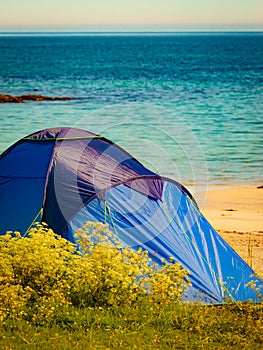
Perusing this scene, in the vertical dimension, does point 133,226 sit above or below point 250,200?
above

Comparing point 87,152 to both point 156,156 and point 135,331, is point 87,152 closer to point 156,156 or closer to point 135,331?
point 135,331

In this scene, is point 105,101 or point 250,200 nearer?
point 250,200

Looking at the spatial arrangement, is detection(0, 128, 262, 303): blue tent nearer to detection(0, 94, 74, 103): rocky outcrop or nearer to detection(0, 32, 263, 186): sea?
detection(0, 32, 263, 186): sea

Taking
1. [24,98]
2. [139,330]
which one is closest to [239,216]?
[139,330]

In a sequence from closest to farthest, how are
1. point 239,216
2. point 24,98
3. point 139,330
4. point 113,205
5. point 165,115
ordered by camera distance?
1. point 139,330
2. point 113,205
3. point 239,216
4. point 165,115
5. point 24,98

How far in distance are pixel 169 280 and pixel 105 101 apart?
33.9 metres

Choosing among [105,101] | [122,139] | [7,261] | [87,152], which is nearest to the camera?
[7,261]

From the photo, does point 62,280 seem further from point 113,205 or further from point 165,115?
point 165,115

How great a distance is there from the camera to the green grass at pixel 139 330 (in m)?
5.86

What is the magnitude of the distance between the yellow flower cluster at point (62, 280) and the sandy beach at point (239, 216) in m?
2.92

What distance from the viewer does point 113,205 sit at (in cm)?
799

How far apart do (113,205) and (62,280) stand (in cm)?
164

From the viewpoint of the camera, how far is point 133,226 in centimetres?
796

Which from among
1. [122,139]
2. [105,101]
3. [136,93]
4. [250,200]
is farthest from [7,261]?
[136,93]
